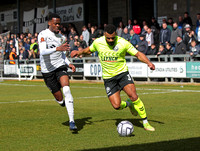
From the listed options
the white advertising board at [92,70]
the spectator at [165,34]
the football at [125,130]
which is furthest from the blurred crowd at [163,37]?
the football at [125,130]

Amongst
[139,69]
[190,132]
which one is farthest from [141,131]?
[139,69]

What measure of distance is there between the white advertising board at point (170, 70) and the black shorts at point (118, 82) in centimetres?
1243

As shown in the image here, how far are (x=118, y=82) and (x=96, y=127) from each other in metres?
1.07

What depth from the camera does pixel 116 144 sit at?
24.7 ft

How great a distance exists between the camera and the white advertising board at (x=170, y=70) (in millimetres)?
21439

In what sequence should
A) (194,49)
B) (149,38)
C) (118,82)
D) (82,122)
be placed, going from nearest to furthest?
1. (118,82)
2. (82,122)
3. (194,49)
4. (149,38)

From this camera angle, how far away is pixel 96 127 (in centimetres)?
958

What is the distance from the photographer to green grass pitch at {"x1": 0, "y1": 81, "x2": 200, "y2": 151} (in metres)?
7.43

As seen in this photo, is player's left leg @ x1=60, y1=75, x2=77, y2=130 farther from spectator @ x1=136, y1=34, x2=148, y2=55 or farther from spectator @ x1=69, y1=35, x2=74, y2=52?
spectator @ x1=69, y1=35, x2=74, y2=52

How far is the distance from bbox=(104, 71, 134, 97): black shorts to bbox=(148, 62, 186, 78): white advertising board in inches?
489

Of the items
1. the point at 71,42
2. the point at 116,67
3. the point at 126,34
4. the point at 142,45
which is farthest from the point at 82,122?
the point at 71,42

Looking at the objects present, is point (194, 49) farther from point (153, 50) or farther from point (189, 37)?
point (153, 50)

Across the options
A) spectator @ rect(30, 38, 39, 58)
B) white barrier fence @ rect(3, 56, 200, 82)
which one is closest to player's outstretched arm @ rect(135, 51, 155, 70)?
white barrier fence @ rect(3, 56, 200, 82)

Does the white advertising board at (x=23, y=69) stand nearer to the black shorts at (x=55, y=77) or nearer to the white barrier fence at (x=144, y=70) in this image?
the white barrier fence at (x=144, y=70)
